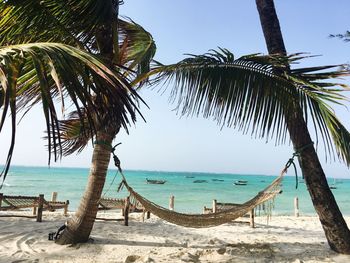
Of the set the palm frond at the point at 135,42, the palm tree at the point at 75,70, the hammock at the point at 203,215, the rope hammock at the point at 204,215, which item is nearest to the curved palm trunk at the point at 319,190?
the rope hammock at the point at 204,215

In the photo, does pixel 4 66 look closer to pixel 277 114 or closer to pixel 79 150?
pixel 277 114

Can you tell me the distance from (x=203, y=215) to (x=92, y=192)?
138cm

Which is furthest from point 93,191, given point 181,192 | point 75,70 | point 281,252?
point 181,192

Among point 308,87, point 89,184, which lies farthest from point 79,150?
point 308,87

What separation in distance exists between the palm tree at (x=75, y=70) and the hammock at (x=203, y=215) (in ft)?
2.14

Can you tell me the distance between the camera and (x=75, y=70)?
3.83 ft

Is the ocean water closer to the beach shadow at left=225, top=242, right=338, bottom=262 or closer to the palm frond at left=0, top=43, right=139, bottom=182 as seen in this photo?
the beach shadow at left=225, top=242, right=338, bottom=262

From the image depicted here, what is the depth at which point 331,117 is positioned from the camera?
2920 millimetres

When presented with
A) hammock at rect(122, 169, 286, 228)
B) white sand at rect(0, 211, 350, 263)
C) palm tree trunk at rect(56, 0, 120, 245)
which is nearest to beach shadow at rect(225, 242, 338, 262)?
white sand at rect(0, 211, 350, 263)

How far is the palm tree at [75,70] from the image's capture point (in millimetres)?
1103

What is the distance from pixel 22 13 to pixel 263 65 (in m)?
2.16

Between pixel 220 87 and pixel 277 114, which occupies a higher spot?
pixel 220 87

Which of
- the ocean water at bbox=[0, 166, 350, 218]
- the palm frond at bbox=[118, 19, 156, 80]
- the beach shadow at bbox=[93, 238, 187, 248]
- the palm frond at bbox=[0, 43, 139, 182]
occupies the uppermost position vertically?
the palm frond at bbox=[118, 19, 156, 80]

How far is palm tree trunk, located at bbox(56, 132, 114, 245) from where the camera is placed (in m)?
3.77
